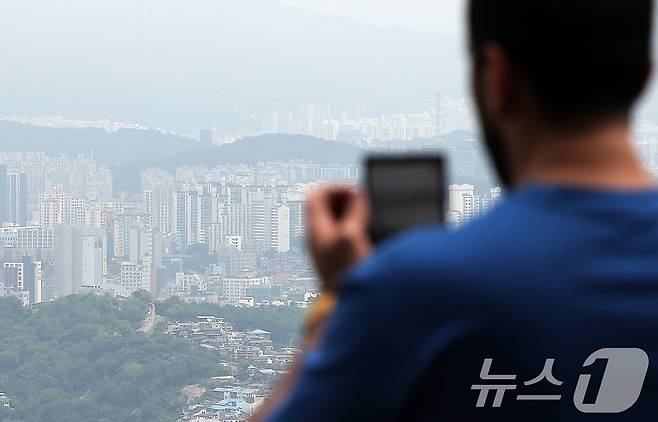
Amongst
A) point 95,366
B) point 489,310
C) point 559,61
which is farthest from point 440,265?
point 95,366

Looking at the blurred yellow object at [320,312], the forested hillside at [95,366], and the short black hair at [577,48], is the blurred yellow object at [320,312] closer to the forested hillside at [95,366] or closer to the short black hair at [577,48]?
the short black hair at [577,48]

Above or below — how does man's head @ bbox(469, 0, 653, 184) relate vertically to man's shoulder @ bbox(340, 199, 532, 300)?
above

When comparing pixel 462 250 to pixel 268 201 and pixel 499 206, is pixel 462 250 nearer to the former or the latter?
pixel 499 206

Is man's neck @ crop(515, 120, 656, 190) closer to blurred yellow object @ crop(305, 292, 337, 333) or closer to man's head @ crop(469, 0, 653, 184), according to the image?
man's head @ crop(469, 0, 653, 184)

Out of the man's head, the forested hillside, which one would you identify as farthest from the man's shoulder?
the forested hillside

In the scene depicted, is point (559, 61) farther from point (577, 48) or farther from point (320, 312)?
point (320, 312)

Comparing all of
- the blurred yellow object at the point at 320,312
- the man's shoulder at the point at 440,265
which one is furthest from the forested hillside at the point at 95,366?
the man's shoulder at the point at 440,265
